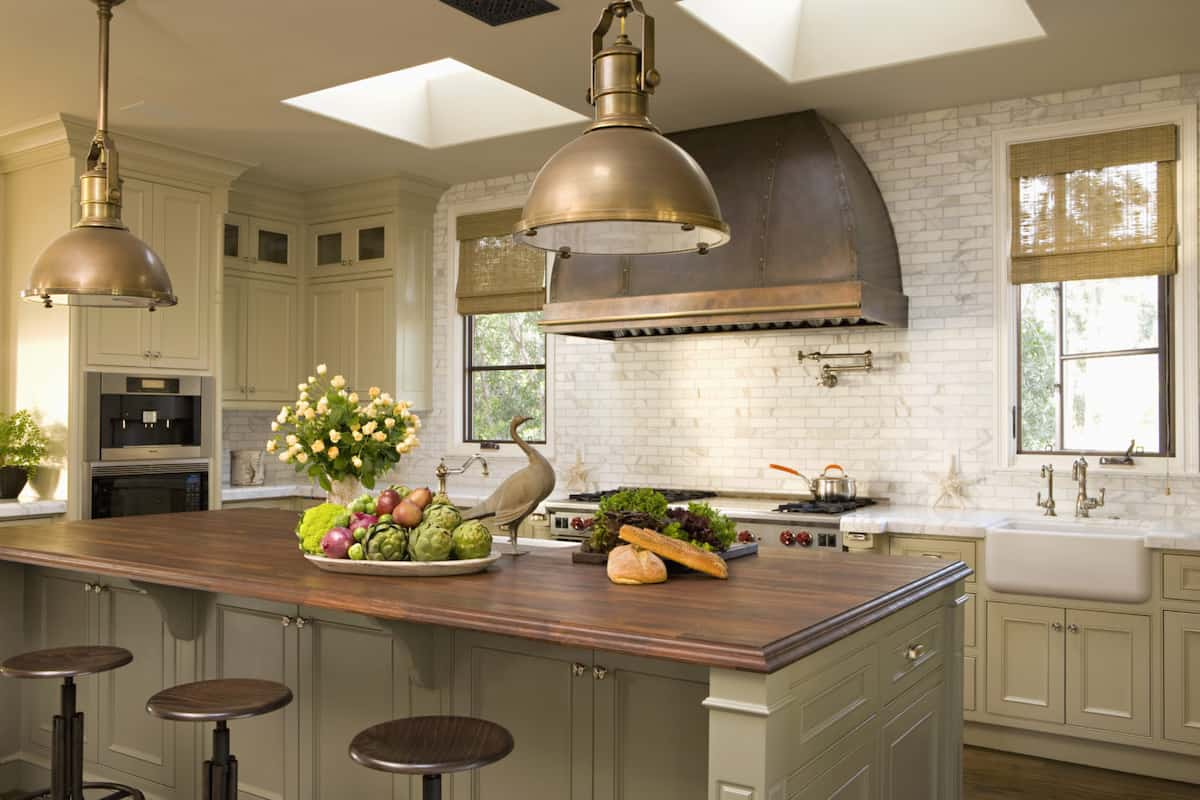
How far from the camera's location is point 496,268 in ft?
23.3

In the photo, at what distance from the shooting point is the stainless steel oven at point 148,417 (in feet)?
19.2

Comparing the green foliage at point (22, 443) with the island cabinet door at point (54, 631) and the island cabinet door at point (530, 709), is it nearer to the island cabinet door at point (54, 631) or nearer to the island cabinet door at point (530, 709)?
the island cabinet door at point (54, 631)

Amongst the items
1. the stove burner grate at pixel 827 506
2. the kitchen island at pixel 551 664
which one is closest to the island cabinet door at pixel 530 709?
the kitchen island at pixel 551 664

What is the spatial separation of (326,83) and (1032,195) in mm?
3538

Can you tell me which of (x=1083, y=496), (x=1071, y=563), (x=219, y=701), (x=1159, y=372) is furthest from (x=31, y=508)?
(x=1159, y=372)

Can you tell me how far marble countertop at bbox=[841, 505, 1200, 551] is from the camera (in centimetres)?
452

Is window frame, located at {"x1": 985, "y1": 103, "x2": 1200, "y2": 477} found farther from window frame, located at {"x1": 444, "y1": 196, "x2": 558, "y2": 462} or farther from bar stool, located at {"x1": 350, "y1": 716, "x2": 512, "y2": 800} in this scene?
bar stool, located at {"x1": 350, "y1": 716, "x2": 512, "y2": 800}

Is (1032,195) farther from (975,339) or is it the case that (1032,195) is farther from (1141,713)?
(1141,713)

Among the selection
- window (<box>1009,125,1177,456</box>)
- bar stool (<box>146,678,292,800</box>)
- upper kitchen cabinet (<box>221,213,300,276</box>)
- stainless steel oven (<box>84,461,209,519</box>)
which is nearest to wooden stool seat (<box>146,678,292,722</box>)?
bar stool (<box>146,678,292,800</box>)

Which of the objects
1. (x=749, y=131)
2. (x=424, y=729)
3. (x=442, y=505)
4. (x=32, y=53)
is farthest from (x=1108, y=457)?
(x=32, y=53)

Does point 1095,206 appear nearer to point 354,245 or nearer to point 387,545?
point 387,545

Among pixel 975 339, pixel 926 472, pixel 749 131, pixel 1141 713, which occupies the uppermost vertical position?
pixel 749 131

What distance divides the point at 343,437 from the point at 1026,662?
3085 mm

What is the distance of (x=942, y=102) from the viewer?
5.30m
